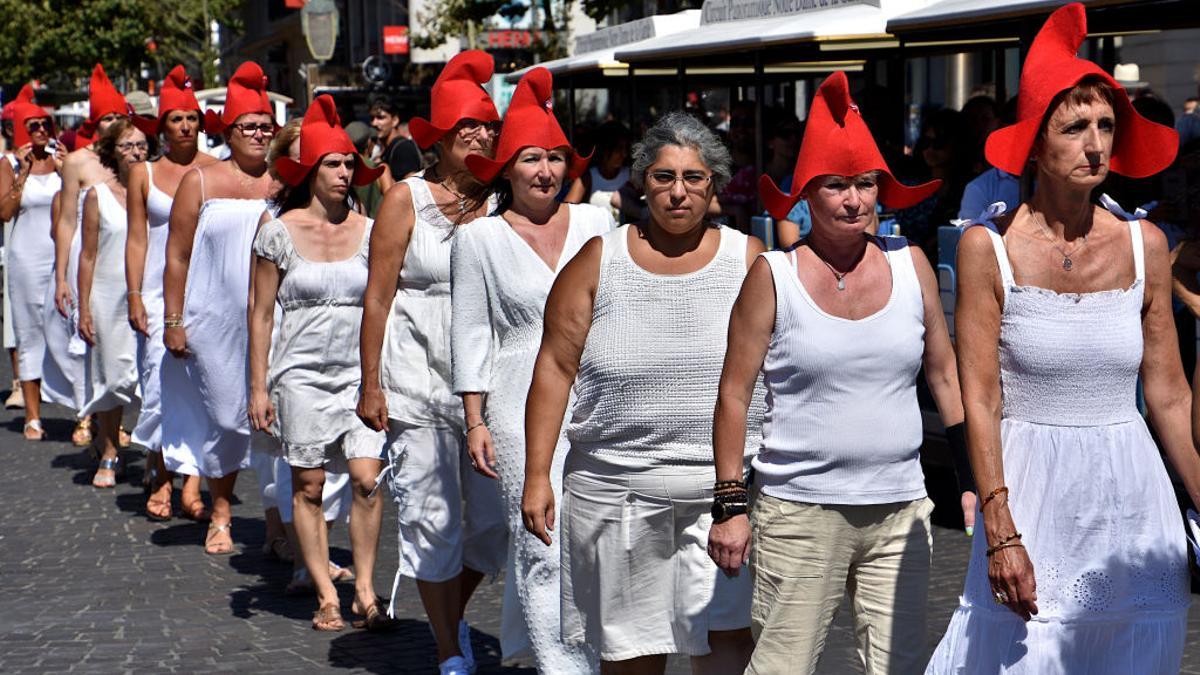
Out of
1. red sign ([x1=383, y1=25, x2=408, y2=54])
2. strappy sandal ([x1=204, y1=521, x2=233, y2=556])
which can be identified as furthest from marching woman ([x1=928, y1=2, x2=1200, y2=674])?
red sign ([x1=383, y1=25, x2=408, y2=54])

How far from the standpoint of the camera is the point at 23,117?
14375 mm

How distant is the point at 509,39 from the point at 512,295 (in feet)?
104

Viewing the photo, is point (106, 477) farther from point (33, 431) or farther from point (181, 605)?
point (181, 605)

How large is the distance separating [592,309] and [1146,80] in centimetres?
2746

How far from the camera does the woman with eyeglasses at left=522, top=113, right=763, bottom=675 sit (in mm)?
4898

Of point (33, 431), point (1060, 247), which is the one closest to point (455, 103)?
point (1060, 247)

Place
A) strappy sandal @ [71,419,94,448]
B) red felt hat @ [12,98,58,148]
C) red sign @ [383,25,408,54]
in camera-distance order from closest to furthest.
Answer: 1. strappy sandal @ [71,419,94,448]
2. red felt hat @ [12,98,58,148]
3. red sign @ [383,25,408,54]

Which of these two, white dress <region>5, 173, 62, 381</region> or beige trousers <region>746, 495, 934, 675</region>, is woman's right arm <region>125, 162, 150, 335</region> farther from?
beige trousers <region>746, 495, 934, 675</region>

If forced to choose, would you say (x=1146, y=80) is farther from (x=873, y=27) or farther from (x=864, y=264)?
(x=864, y=264)

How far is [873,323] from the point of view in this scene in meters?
4.52

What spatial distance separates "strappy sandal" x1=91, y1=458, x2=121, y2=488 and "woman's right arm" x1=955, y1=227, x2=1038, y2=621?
7470mm

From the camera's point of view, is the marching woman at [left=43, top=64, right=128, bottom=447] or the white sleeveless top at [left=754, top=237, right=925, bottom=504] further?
the marching woman at [left=43, top=64, right=128, bottom=447]

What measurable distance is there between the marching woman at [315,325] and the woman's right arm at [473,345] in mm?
1570

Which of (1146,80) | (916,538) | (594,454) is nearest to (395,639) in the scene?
(594,454)
